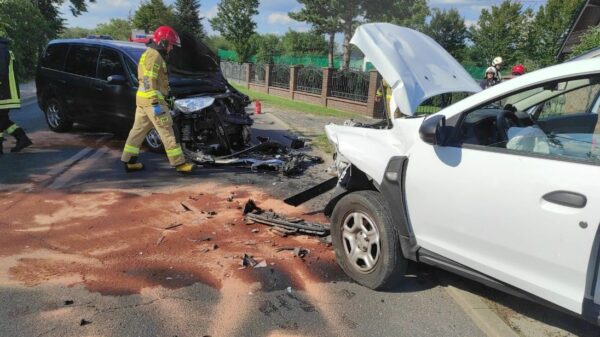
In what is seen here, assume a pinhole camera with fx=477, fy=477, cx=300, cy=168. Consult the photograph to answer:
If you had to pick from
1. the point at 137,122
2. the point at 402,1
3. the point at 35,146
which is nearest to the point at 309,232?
the point at 137,122

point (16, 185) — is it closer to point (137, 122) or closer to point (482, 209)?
point (137, 122)

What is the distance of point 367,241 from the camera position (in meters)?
3.72

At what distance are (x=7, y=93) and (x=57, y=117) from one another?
7.28 feet

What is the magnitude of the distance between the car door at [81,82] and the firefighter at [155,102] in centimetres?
249

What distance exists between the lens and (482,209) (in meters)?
2.93

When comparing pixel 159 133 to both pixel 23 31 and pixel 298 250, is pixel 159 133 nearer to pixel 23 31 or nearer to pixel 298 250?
pixel 298 250

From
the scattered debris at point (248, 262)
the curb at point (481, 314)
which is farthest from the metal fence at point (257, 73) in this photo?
the curb at point (481, 314)

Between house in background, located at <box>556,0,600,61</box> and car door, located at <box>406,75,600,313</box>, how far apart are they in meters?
25.3

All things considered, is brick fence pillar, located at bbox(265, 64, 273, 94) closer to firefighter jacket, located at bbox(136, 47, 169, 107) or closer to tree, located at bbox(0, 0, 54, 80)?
tree, located at bbox(0, 0, 54, 80)

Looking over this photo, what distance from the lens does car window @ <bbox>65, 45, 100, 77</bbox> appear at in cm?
905

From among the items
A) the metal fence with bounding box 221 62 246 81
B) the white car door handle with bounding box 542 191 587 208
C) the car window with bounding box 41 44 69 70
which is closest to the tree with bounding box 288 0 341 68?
the metal fence with bounding box 221 62 246 81

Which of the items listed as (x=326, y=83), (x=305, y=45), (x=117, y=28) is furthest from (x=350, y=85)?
(x=117, y=28)

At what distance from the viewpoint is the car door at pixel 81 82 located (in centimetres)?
899

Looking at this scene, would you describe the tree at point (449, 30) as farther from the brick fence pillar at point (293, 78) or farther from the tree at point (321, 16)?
the brick fence pillar at point (293, 78)
